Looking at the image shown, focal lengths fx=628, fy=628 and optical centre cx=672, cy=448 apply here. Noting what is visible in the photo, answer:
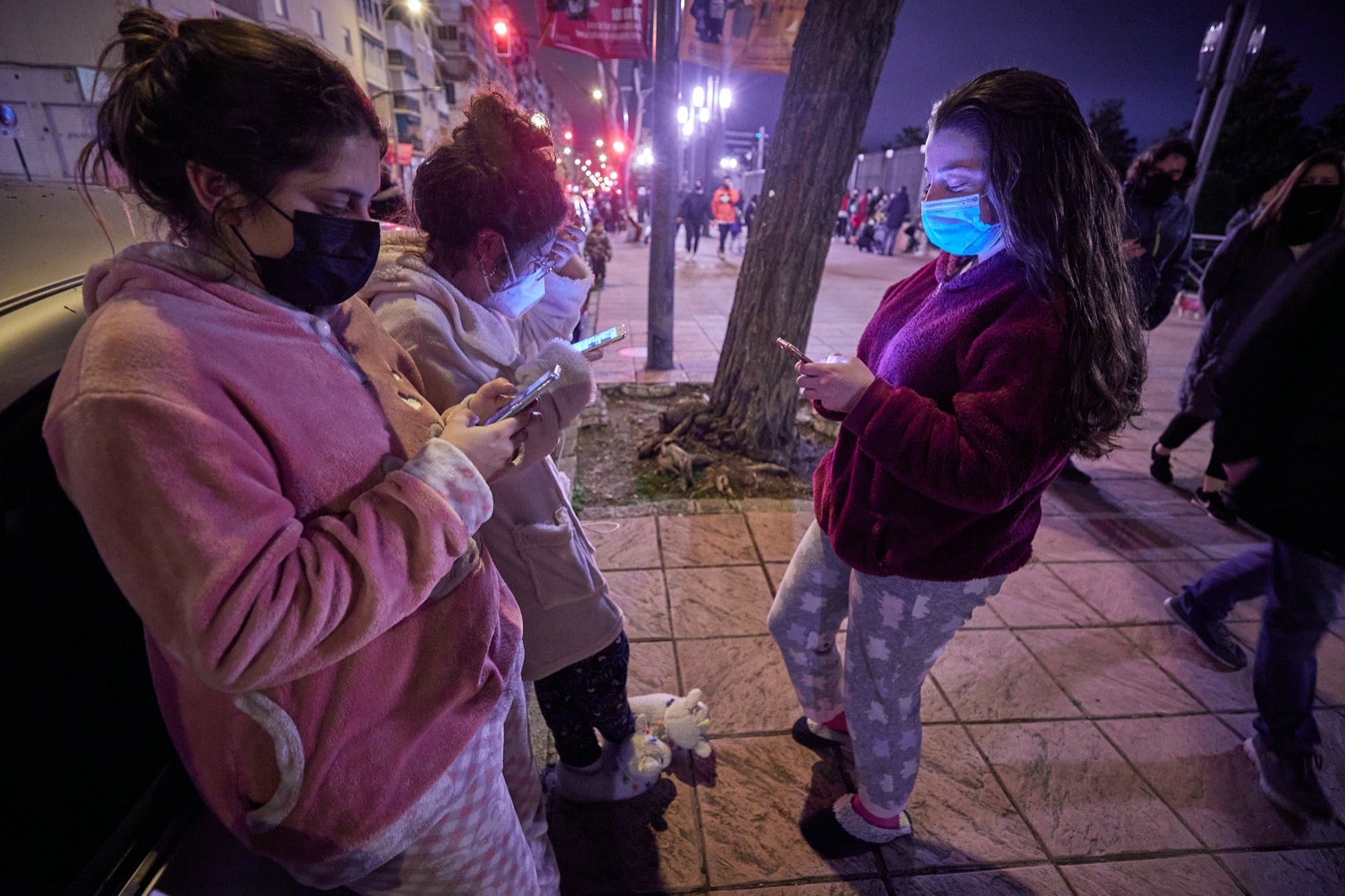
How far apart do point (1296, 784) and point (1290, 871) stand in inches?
13.9

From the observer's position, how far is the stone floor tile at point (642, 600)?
3.07 metres

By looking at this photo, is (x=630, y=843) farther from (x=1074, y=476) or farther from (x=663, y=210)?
(x=663, y=210)

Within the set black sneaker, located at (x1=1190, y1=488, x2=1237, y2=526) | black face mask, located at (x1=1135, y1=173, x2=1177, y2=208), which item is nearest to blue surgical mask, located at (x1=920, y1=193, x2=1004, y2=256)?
black face mask, located at (x1=1135, y1=173, x2=1177, y2=208)

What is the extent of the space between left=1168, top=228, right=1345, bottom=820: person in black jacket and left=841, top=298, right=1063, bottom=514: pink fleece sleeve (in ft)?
4.87

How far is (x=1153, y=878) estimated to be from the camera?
2.04 meters

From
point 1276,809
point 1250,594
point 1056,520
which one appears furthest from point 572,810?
point 1056,520

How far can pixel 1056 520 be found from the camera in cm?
427

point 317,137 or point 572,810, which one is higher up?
point 317,137

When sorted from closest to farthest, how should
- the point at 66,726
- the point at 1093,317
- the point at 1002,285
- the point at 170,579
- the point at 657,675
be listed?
the point at 170,579
the point at 66,726
the point at 1093,317
the point at 1002,285
the point at 657,675

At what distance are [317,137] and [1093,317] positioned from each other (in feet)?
4.98

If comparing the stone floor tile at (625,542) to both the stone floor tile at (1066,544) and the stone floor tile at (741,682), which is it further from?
the stone floor tile at (1066,544)

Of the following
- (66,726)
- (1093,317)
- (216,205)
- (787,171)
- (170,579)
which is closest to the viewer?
(170,579)

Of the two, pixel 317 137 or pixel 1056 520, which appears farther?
pixel 1056 520

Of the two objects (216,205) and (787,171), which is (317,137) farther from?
(787,171)
